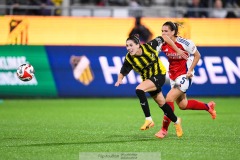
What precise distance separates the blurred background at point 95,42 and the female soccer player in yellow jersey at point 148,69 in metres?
7.95

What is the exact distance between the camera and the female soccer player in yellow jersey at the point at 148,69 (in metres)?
12.1

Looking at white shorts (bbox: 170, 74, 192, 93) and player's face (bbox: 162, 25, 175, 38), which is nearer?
player's face (bbox: 162, 25, 175, 38)

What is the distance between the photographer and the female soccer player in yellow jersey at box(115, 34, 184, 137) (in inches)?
478

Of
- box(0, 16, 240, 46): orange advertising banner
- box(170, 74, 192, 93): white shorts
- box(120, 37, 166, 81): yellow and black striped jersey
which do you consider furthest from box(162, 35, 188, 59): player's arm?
box(0, 16, 240, 46): orange advertising banner

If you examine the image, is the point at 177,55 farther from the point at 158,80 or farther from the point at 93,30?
the point at 93,30

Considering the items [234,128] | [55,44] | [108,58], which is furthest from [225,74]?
[234,128]

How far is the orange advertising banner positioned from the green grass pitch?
2.59 meters

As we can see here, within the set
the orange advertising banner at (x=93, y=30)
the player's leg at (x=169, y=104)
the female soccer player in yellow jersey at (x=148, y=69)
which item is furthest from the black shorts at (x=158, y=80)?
the orange advertising banner at (x=93, y=30)

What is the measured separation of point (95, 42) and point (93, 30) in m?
0.38

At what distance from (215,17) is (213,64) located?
3656 mm

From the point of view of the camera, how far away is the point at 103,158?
30.8ft

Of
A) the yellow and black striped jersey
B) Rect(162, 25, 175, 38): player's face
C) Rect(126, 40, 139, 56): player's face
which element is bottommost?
the yellow and black striped jersey

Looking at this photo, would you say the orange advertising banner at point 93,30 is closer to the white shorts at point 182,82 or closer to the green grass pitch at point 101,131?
the green grass pitch at point 101,131

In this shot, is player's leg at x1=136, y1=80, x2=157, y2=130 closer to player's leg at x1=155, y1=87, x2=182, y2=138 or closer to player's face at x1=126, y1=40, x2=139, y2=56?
player's leg at x1=155, y1=87, x2=182, y2=138
